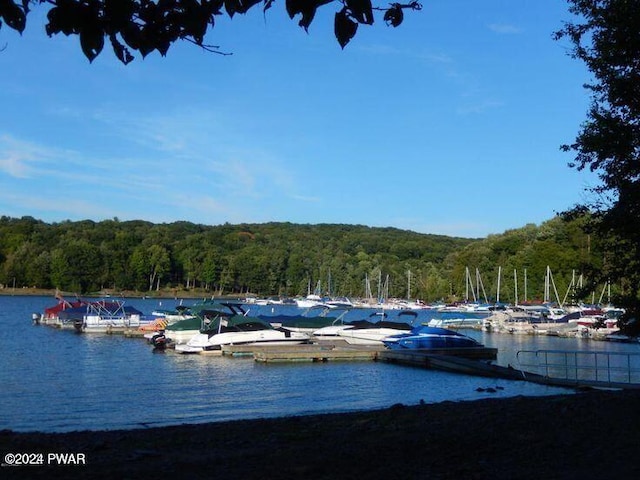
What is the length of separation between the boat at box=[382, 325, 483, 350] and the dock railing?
350 centimetres

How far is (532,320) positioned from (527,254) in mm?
47041

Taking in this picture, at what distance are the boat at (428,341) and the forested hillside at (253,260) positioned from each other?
3074 inches

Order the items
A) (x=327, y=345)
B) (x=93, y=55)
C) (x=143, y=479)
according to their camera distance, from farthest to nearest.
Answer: (x=327, y=345), (x=143, y=479), (x=93, y=55)

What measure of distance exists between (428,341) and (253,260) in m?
141

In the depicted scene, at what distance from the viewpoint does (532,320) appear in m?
67.1

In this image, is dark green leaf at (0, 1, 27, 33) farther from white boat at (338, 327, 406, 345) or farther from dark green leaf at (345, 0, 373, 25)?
white boat at (338, 327, 406, 345)

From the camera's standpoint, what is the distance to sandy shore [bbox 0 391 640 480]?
8055 millimetres

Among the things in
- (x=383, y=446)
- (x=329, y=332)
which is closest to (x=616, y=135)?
(x=383, y=446)

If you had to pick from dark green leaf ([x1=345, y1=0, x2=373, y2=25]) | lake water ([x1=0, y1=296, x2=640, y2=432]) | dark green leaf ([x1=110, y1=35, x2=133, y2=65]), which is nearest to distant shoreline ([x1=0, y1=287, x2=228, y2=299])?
lake water ([x1=0, y1=296, x2=640, y2=432])

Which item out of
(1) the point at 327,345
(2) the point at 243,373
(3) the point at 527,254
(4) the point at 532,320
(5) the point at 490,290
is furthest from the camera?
(5) the point at 490,290

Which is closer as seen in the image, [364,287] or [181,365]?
[181,365]

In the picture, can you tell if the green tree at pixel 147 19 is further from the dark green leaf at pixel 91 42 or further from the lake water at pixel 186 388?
the lake water at pixel 186 388

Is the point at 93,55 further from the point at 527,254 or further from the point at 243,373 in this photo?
the point at 527,254

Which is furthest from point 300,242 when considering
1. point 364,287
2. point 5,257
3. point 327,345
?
point 327,345
